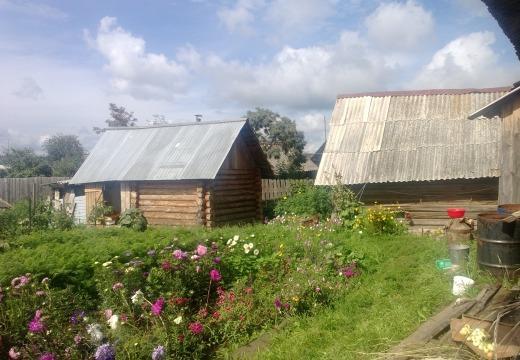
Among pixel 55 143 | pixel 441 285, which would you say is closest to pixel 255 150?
pixel 441 285

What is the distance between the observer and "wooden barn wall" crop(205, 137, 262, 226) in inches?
617

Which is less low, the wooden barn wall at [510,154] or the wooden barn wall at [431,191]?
the wooden barn wall at [510,154]

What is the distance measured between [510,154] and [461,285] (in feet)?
13.2

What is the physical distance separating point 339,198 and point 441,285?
6.20 m

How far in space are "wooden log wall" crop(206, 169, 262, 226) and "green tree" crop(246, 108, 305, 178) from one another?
1468 cm

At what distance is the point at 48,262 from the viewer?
5582 millimetres

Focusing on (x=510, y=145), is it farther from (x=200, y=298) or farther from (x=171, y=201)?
(x=171, y=201)

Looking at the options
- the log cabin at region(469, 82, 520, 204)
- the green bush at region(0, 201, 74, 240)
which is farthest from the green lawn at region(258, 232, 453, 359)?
the green bush at region(0, 201, 74, 240)

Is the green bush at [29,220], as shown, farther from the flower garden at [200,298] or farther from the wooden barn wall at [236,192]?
the flower garden at [200,298]

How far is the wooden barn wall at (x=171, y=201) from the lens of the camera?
15594 millimetres

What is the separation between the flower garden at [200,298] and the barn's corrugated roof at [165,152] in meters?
8.24

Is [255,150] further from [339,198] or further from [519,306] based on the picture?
[519,306]

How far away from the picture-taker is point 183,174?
15609 millimetres

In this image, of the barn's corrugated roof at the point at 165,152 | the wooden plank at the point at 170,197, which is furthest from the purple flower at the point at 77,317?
the wooden plank at the point at 170,197
